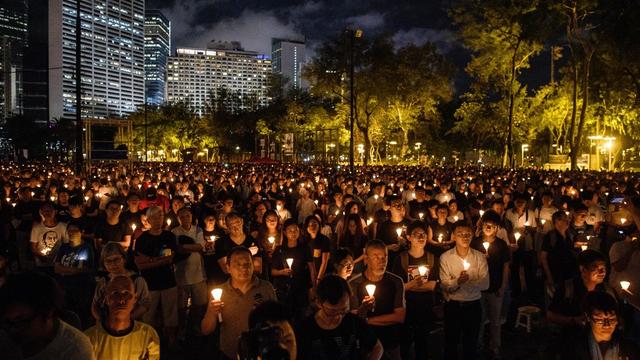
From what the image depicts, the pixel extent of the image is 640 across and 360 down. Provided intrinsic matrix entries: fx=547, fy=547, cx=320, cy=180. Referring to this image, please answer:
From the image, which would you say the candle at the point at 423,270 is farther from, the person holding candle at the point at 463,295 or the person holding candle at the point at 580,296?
the person holding candle at the point at 580,296

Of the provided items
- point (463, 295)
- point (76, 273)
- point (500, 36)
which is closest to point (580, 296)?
point (463, 295)

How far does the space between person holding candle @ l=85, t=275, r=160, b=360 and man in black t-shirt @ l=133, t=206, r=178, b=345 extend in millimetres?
2914

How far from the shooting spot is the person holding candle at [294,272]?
6.69 metres

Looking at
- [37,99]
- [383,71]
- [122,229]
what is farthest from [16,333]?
[37,99]

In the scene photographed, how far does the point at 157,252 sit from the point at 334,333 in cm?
373

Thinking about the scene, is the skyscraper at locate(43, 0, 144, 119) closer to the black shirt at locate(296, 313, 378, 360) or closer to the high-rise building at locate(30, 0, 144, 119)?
the high-rise building at locate(30, 0, 144, 119)

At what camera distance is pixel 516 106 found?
156 feet

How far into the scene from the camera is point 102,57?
143625mm

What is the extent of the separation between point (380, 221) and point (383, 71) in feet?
115

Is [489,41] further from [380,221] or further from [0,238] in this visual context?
[0,238]

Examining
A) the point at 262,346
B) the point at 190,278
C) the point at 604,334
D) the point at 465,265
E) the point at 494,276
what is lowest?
the point at 190,278

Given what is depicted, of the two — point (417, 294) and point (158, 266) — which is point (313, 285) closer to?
point (417, 294)

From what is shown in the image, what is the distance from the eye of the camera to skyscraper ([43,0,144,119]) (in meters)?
108

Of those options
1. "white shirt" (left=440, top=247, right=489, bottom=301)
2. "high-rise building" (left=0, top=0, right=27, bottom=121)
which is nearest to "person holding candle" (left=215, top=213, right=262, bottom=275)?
"white shirt" (left=440, top=247, right=489, bottom=301)
